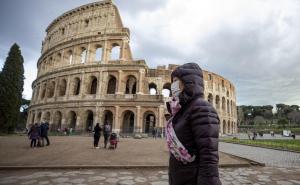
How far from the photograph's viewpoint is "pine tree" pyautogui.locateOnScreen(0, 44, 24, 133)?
23214 mm

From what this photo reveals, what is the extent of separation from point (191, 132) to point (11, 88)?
2764 centimetres

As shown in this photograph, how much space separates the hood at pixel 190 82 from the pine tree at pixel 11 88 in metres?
26.8

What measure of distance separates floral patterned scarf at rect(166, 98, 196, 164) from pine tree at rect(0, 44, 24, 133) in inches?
1050

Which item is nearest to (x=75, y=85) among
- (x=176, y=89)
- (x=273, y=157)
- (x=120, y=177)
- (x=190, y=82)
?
(x=273, y=157)

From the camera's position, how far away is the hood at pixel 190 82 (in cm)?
201

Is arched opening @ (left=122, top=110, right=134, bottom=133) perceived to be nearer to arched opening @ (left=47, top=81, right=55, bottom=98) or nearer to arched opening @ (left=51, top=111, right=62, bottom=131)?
arched opening @ (left=51, top=111, right=62, bottom=131)

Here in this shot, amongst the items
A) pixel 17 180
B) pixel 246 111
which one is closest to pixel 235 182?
pixel 17 180

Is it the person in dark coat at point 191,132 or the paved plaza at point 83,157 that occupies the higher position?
the person in dark coat at point 191,132

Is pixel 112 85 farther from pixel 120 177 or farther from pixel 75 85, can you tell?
pixel 120 177

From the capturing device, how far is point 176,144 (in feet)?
6.34

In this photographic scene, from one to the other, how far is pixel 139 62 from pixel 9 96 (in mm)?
15925

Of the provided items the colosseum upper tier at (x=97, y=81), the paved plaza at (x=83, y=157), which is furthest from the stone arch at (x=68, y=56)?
the paved plaza at (x=83, y=157)

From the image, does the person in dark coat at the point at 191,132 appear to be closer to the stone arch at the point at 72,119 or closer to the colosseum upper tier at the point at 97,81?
the colosseum upper tier at the point at 97,81

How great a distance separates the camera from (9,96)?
78.1 ft
